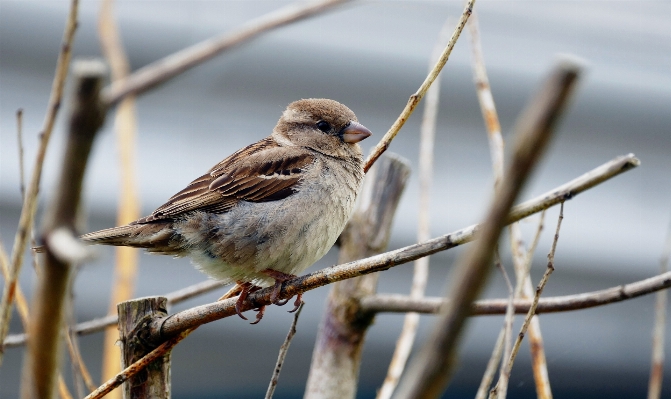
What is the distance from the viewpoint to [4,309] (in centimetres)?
151

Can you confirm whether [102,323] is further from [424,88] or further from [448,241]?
[448,241]

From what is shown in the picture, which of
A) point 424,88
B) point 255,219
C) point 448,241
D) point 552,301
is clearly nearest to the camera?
point 448,241

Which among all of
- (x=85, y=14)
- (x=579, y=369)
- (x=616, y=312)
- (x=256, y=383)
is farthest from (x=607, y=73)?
(x=85, y=14)

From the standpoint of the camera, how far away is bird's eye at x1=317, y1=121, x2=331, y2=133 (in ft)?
12.3

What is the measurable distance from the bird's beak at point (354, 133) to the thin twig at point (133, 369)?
5.65 feet

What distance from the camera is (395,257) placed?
1742 millimetres

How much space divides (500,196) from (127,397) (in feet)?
5.30

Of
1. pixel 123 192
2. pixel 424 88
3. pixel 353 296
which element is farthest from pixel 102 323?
pixel 424 88

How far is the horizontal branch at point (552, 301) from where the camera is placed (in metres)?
2.15

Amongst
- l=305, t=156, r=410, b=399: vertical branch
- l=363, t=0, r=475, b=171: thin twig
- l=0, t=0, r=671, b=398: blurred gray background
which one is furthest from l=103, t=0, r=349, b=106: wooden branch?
l=0, t=0, r=671, b=398: blurred gray background

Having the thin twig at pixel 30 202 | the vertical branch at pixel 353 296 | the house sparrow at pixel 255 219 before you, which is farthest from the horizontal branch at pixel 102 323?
the thin twig at pixel 30 202

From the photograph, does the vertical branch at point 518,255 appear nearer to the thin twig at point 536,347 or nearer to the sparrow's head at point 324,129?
the thin twig at point 536,347

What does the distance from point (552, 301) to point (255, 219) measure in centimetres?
134

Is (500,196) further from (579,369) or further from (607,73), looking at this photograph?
(607,73)
